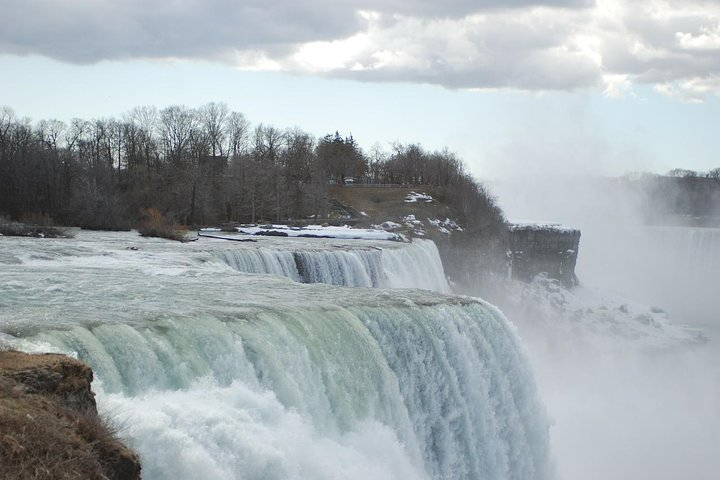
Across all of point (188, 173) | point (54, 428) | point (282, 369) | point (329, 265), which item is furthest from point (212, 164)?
point (54, 428)

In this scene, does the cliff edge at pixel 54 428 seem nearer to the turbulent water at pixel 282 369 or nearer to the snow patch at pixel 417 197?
the turbulent water at pixel 282 369

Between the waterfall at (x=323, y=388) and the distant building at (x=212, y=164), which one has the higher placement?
the distant building at (x=212, y=164)

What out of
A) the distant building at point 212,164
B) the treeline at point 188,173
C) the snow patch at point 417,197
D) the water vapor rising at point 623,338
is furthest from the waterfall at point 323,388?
the distant building at point 212,164

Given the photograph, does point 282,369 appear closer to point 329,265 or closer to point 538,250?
point 329,265

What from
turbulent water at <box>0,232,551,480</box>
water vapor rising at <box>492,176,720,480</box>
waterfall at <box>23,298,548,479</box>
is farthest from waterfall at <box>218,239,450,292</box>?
waterfall at <box>23,298,548,479</box>

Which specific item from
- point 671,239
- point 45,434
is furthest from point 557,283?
point 45,434

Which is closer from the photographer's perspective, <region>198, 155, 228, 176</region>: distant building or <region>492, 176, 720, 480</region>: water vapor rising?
<region>492, 176, 720, 480</region>: water vapor rising

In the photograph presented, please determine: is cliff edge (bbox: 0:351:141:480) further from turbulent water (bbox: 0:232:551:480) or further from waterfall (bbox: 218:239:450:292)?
waterfall (bbox: 218:239:450:292)
